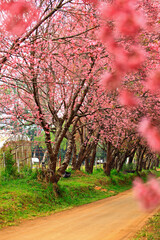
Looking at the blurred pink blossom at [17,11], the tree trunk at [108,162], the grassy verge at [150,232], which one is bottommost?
the grassy verge at [150,232]

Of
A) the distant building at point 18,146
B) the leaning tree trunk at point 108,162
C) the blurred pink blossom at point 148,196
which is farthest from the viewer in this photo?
the leaning tree trunk at point 108,162

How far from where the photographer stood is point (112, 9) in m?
1.86

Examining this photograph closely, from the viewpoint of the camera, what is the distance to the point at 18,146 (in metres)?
16.8

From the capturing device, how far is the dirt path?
7.84 metres

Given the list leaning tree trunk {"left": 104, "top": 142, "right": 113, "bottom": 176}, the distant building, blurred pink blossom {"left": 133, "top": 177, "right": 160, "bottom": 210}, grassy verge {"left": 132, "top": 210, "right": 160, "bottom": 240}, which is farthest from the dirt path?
leaning tree trunk {"left": 104, "top": 142, "right": 113, "bottom": 176}

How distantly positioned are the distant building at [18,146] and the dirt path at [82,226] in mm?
5501

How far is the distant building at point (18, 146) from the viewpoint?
1608 centimetres

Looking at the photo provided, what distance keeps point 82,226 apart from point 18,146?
8.67 m

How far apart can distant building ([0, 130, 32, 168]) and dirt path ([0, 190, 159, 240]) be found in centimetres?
550

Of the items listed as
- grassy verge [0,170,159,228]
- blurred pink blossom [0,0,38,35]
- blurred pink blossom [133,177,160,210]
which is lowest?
grassy verge [0,170,159,228]

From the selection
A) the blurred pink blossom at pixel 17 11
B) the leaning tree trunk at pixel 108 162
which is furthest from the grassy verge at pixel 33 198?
the leaning tree trunk at pixel 108 162

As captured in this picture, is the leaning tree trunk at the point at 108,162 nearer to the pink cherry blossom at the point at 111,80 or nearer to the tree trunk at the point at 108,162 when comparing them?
the tree trunk at the point at 108,162

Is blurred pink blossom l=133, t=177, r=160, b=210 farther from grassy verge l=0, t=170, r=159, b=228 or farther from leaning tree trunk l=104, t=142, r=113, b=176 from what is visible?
leaning tree trunk l=104, t=142, r=113, b=176

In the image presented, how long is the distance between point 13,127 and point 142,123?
17324 mm
